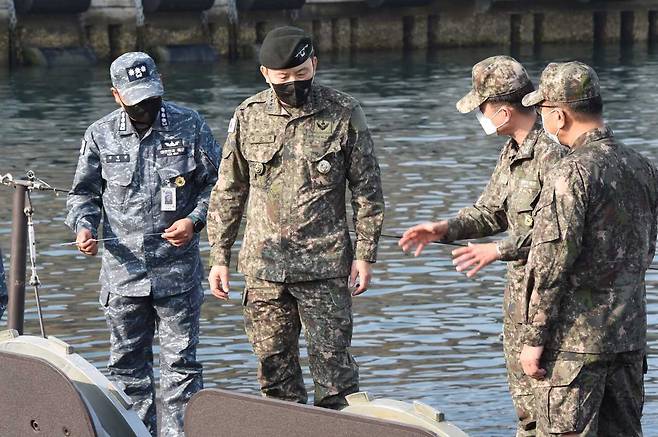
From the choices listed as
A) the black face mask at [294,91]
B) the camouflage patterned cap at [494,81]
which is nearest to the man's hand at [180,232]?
the black face mask at [294,91]

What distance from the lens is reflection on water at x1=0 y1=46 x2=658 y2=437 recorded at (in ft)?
31.1

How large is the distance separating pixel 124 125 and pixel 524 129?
1.84 m

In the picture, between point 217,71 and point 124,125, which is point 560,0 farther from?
point 124,125

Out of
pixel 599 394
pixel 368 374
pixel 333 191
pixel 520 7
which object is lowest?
pixel 520 7

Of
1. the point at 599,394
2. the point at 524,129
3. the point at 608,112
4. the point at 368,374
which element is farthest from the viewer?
the point at 608,112

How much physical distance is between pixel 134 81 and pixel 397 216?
891cm

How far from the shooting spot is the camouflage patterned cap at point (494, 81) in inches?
249

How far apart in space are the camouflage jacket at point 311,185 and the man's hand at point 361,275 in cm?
3

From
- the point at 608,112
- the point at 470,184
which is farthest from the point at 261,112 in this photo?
the point at 608,112

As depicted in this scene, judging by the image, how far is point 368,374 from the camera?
953 cm

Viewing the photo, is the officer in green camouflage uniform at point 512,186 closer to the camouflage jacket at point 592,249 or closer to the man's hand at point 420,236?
the man's hand at point 420,236

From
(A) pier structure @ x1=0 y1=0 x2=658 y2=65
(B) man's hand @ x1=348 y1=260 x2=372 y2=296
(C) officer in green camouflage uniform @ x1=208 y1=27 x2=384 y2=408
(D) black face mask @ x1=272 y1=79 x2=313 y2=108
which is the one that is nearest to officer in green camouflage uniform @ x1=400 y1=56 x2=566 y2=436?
(B) man's hand @ x1=348 y1=260 x2=372 y2=296

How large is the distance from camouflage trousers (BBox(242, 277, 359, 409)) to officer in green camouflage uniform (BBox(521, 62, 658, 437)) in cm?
112

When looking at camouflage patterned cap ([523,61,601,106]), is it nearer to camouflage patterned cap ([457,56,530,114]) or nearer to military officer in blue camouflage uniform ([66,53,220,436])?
camouflage patterned cap ([457,56,530,114])
